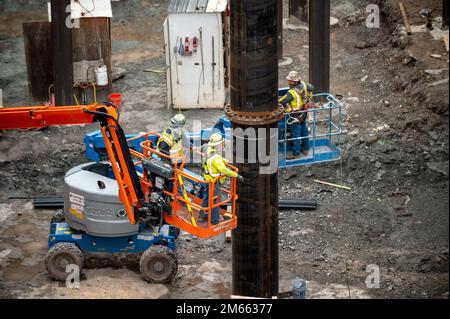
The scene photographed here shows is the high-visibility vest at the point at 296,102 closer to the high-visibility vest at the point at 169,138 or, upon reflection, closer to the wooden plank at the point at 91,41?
the high-visibility vest at the point at 169,138

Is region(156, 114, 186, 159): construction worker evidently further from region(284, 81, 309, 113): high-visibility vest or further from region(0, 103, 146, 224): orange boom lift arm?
region(284, 81, 309, 113): high-visibility vest

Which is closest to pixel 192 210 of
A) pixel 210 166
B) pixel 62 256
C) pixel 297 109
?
pixel 210 166

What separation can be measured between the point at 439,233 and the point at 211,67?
24.6 ft

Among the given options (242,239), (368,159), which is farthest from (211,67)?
(242,239)

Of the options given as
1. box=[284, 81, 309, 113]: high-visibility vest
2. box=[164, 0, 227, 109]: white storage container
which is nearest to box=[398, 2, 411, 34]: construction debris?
box=[164, 0, 227, 109]: white storage container

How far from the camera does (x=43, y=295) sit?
16094 millimetres

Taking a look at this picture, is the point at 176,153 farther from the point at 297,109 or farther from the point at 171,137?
the point at 297,109

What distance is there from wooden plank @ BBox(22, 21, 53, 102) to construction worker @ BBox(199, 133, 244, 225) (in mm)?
9205

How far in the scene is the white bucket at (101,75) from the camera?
23109 millimetres

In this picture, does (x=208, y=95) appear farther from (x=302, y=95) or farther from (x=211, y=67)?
(x=302, y=95)

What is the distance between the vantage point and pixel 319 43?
22.0 meters

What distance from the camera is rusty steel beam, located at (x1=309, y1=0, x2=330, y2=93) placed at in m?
21.8

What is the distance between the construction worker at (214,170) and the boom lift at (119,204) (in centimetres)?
11

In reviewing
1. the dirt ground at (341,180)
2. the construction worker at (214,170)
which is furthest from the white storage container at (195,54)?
the construction worker at (214,170)
